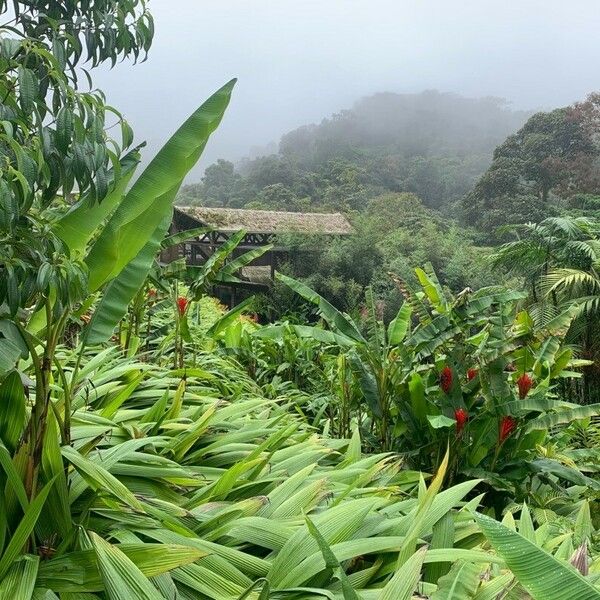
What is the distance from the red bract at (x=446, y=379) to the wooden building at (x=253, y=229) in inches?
510

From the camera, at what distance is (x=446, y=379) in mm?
3035

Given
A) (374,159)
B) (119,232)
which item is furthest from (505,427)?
(374,159)

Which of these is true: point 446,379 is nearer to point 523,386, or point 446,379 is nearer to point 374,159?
point 523,386

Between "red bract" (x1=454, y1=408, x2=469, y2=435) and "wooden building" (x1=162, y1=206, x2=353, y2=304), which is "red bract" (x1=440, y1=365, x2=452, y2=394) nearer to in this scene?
"red bract" (x1=454, y1=408, x2=469, y2=435)

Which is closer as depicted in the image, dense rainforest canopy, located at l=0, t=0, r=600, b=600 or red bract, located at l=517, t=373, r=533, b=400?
dense rainforest canopy, located at l=0, t=0, r=600, b=600

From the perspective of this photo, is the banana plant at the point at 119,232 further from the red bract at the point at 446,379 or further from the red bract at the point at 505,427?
the red bract at the point at 505,427

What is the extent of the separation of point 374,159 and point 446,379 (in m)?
36.3

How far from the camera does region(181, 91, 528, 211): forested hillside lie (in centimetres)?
3023

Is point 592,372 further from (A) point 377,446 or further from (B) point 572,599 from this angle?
(B) point 572,599

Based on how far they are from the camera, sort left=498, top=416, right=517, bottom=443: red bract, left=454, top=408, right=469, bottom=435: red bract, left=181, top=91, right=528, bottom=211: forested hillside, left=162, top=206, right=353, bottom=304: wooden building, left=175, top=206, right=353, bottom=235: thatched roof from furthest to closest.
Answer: left=181, top=91, right=528, bottom=211: forested hillside, left=175, top=206, right=353, bottom=235: thatched roof, left=162, top=206, right=353, bottom=304: wooden building, left=498, top=416, right=517, bottom=443: red bract, left=454, top=408, right=469, bottom=435: red bract

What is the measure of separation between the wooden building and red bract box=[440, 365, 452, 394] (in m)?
13.0

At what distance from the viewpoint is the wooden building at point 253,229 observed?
54.7ft

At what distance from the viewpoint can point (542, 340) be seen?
12.0 feet

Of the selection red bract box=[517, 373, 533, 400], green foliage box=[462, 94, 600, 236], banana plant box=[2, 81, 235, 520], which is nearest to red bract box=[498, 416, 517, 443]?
red bract box=[517, 373, 533, 400]
